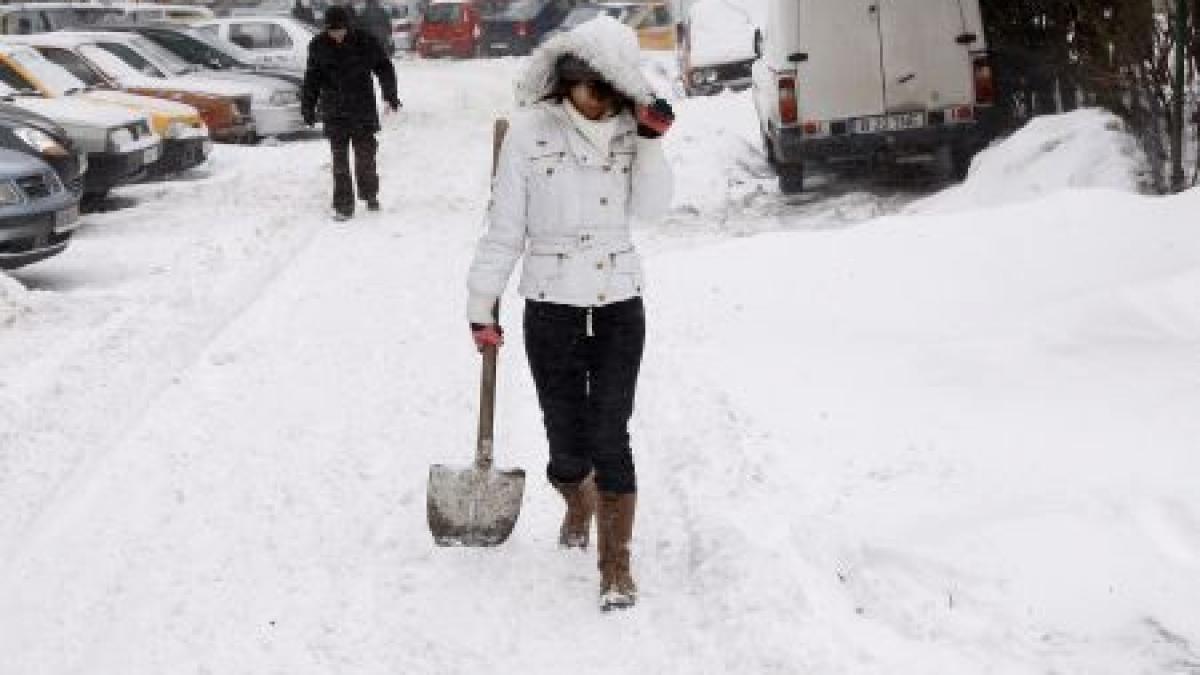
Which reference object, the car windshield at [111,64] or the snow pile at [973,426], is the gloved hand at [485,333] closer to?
the snow pile at [973,426]

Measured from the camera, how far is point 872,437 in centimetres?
547

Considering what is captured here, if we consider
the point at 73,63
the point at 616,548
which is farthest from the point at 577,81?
the point at 73,63

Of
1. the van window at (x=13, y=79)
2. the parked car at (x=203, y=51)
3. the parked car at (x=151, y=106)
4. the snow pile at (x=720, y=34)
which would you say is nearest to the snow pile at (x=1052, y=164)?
the parked car at (x=151, y=106)

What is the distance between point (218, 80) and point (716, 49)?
24.2ft

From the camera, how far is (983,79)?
1170cm

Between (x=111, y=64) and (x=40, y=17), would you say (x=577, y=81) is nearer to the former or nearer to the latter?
(x=111, y=64)

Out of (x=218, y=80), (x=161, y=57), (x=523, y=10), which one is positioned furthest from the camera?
(x=523, y=10)

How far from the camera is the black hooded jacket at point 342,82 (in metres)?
11.7

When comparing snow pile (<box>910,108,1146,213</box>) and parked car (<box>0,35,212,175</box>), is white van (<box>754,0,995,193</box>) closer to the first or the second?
snow pile (<box>910,108,1146,213</box>)

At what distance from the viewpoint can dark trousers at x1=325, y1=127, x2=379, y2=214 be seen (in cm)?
1166

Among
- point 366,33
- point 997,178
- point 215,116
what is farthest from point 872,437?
point 215,116

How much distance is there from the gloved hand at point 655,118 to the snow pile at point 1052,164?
5969 mm

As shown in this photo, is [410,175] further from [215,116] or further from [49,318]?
[49,318]

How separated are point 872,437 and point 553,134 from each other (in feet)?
6.74
